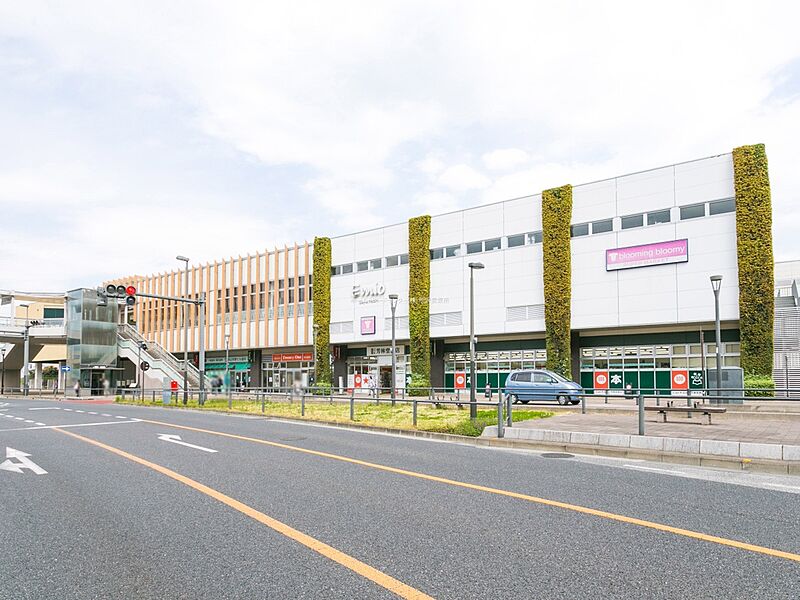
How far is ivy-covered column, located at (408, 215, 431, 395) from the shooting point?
4434cm

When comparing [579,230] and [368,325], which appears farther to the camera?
[368,325]

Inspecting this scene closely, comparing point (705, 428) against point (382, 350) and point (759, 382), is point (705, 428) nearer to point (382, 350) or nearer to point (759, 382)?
point (759, 382)

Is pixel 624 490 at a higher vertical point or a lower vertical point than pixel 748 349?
lower

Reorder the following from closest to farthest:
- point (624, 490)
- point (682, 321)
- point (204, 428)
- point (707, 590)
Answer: point (707, 590) → point (624, 490) → point (204, 428) → point (682, 321)

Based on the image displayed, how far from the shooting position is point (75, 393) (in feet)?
165

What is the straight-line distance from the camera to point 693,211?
3388 cm

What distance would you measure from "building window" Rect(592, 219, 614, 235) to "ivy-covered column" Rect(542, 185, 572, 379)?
153cm

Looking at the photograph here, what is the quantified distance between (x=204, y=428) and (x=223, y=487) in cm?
1060

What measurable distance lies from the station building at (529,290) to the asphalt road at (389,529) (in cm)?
2362

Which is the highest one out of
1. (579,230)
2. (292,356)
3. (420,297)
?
(579,230)

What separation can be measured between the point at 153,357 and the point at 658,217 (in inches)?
1650

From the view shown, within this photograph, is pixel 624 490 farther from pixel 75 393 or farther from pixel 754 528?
pixel 75 393

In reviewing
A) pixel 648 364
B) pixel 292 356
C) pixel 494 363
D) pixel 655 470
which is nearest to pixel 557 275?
pixel 648 364

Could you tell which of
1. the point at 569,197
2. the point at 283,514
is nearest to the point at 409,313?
the point at 569,197
